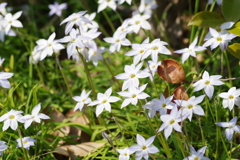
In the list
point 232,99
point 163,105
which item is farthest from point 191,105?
point 232,99

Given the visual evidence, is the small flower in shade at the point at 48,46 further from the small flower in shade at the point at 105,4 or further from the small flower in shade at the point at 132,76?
the small flower in shade at the point at 105,4

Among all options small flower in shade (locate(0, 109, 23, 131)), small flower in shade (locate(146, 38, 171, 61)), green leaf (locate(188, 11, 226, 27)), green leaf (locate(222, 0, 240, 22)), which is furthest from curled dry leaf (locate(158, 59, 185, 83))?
small flower in shade (locate(0, 109, 23, 131))

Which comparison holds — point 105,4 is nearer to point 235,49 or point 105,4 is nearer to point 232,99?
point 235,49

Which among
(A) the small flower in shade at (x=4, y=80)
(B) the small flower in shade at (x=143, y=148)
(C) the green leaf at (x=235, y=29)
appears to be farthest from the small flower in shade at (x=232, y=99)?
(A) the small flower in shade at (x=4, y=80)

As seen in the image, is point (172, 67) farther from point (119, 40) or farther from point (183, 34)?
point (183, 34)

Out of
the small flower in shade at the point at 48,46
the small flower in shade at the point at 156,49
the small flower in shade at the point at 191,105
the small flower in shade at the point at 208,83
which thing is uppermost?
the small flower in shade at the point at 48,46

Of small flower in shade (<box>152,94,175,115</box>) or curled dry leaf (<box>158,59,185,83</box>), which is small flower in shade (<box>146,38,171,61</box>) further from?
small flower in shade (<box>152,94,175,115</box>)
